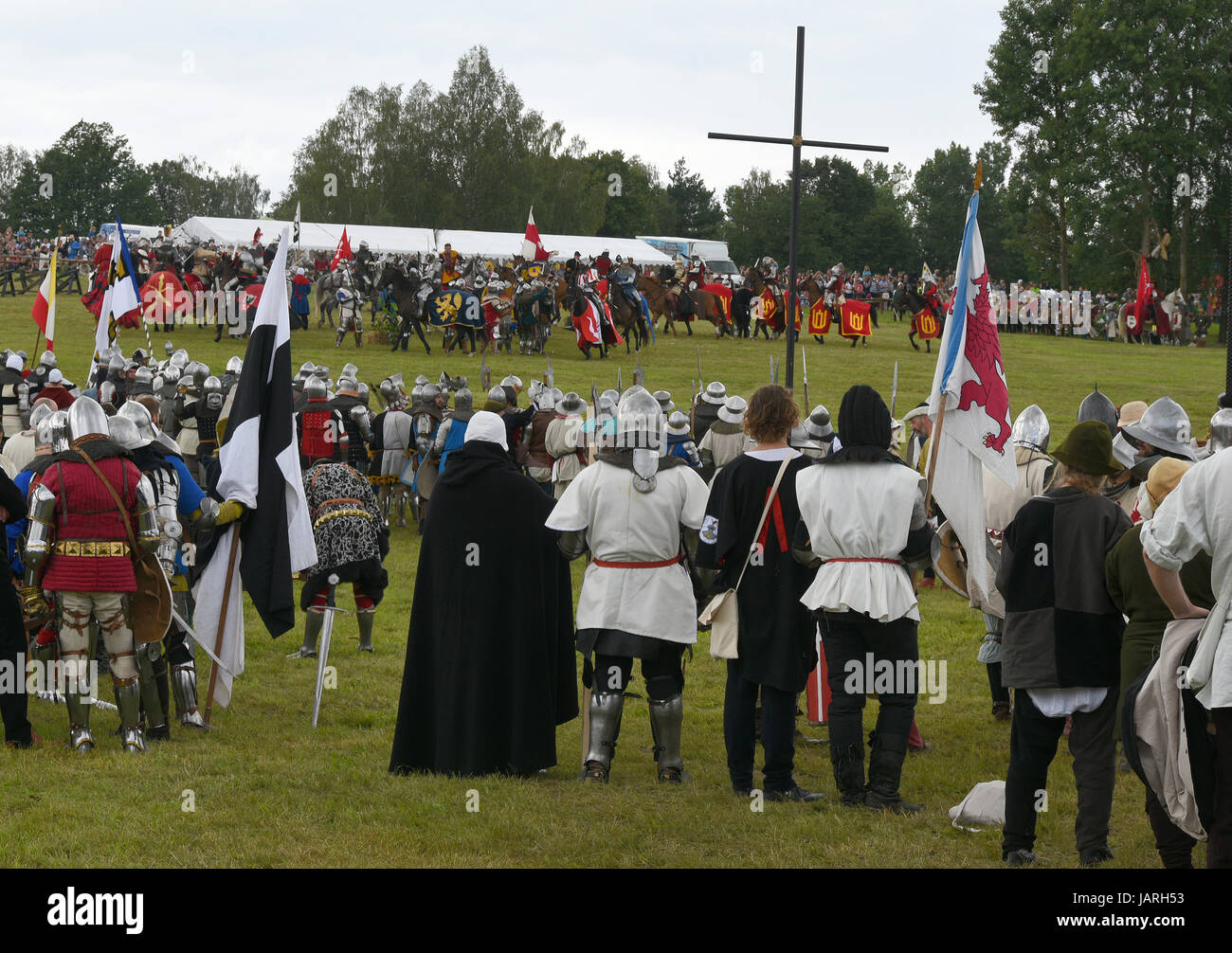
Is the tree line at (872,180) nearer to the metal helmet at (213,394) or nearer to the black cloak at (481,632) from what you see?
the metal helmet at (213,394)

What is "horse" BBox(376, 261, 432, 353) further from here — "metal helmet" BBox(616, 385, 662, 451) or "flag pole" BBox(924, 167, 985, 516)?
"flag pole" BBox(924, 167, 985, 516)

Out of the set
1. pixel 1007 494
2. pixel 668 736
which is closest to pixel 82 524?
pixel 668 736

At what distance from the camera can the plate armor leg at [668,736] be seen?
21.8 feet

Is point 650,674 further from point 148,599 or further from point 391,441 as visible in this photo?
point 391,441

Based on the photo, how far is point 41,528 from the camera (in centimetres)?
676

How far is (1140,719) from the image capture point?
4.55 meters

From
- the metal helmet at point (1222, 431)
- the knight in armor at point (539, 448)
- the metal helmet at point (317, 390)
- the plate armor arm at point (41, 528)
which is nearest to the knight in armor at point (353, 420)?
the metal helmet at point (317, 390)

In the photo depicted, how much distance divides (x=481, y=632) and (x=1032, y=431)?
3.26m

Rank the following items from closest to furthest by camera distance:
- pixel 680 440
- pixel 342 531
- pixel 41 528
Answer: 1. pixel 41 528
2. pixel 342 531
3. pixel 680 440

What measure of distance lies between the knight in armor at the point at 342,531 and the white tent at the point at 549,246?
3928 centimetres

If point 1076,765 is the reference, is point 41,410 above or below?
above

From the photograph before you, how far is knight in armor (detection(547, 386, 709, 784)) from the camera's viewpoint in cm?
649

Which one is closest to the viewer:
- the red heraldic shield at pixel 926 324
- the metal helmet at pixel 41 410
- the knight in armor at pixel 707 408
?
the metal helmet at pixel 41 410
